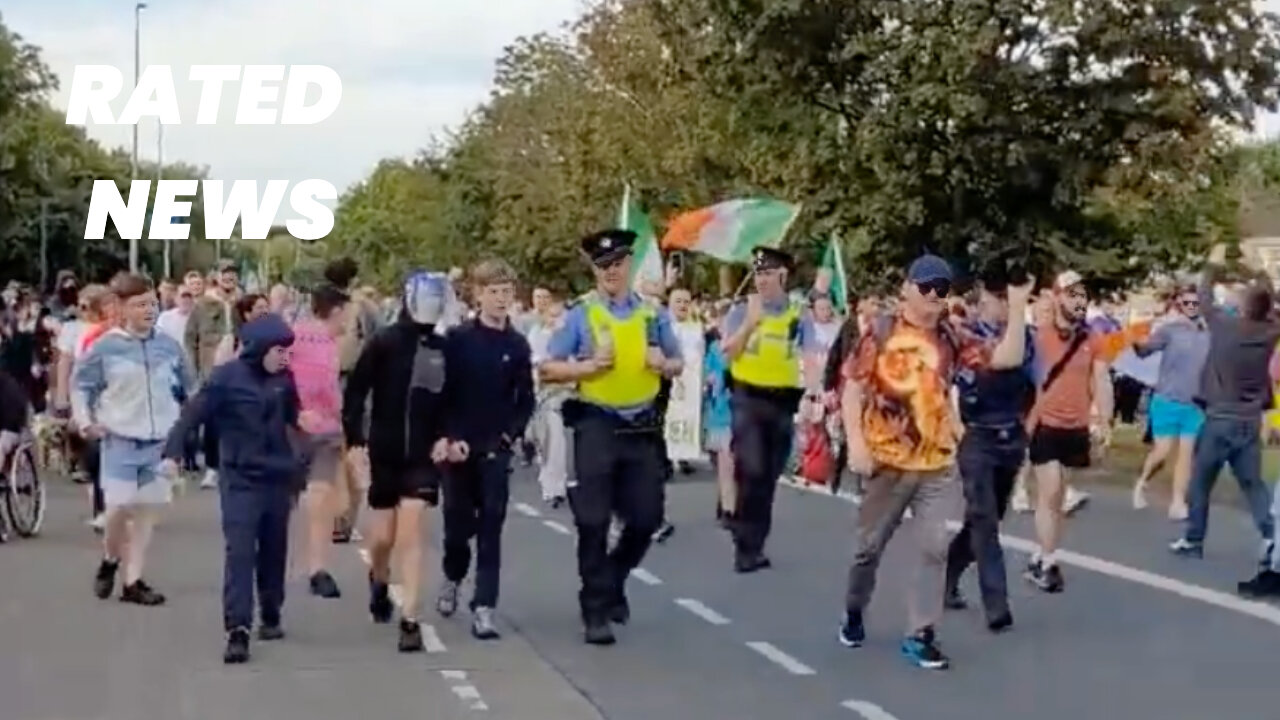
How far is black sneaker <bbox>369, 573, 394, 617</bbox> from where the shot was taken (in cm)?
1350

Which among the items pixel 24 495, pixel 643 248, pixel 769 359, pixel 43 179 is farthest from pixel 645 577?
pixel 43 179

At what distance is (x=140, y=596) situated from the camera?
14.6 meters

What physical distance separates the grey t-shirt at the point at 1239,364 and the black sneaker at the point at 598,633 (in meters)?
5.63

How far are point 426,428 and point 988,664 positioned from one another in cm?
281

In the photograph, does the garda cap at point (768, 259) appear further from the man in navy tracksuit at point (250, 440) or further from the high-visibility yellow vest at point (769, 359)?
the man in navy tracksuit at point (250, 440)

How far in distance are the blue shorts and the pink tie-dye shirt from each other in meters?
7.74

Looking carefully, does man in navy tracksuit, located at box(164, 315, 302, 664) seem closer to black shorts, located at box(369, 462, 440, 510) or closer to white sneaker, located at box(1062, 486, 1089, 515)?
black shorts, located at box(369, 462, 440, 510)

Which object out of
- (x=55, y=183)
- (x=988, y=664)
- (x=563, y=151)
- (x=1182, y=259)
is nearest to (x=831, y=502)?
(x=988, y=664)

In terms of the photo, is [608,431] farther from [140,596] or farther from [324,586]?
[140,596]

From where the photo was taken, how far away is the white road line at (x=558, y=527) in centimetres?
1895

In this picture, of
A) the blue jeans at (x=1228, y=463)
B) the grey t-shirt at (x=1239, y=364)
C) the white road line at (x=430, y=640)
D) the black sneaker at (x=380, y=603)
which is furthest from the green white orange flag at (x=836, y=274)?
the white road line at (x=430, y=640)

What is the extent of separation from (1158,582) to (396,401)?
16.8ft

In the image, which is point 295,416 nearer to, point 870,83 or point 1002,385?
point 1002,385

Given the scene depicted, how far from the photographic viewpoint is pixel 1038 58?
32.8 metres
